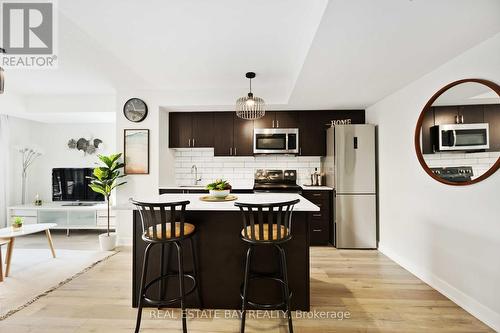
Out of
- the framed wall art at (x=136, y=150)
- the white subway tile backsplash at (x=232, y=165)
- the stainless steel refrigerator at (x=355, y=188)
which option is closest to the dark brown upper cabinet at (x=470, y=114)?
the stainless steel refrigerator at (x=355, y=188)

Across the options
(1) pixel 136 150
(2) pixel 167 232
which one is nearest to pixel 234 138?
(1) pixel 136 150

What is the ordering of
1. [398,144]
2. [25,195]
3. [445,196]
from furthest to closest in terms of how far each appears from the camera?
[25,195] → [398,144] → [445,196]

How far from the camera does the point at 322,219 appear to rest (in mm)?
4062

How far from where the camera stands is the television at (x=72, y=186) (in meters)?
5.01

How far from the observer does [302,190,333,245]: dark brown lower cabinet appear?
159 inches

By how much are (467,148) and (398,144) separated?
105 centimetres

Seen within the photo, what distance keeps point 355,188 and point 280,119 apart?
1.75m

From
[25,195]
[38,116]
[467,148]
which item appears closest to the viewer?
[467,148]

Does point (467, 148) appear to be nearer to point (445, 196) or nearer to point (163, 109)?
point (445, 196)

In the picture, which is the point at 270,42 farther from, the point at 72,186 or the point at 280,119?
the point at 72,186

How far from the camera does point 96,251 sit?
12.5 feet

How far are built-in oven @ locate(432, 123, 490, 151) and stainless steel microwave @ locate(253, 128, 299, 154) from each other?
2.11 meters

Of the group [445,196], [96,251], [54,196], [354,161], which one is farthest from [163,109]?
[445,196]

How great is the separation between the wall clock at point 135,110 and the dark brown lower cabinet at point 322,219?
10.5 feet
